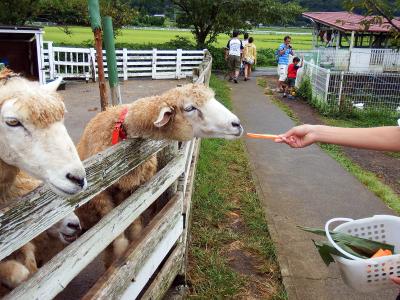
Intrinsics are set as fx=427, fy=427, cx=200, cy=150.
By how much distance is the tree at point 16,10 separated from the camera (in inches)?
696

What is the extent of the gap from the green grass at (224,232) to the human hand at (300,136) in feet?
5.05

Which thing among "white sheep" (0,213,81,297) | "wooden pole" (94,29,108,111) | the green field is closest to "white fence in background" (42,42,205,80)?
"wooden pole" (94,29,108,111)

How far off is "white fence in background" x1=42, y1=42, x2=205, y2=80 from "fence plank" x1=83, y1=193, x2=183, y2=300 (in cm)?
1498

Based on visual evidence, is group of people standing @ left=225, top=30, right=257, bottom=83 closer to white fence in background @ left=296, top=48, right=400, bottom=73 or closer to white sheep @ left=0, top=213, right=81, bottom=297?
white fence in background @ left=296, top=48, right=400, bottom=73

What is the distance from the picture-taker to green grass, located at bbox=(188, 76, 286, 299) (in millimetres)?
3737

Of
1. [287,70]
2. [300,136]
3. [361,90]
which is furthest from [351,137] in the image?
[287,70]

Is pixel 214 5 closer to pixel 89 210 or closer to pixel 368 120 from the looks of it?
pixel 368 120

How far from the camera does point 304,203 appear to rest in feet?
18.9

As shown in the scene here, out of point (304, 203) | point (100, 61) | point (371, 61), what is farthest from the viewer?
point (371, 61)

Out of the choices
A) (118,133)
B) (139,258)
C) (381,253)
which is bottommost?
(139,258)

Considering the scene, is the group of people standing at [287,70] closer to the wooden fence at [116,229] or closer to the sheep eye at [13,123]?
the wooden fence at [116,229]

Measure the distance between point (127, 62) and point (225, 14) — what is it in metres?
6.07

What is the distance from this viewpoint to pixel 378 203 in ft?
19.3

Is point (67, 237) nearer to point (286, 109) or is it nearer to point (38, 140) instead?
point (38, 140)
